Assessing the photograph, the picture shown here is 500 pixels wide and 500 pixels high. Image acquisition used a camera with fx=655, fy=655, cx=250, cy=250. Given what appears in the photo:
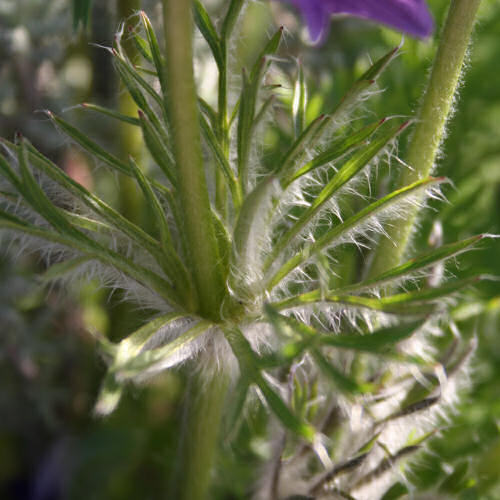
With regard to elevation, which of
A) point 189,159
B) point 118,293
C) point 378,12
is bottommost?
point 118,293

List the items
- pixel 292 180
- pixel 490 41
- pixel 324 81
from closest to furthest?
pixel 292 180 < pixel 490 41 < pixel 324 81

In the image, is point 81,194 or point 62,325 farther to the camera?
point 62,325

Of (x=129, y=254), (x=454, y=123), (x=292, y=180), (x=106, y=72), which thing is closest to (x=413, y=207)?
(x=292, y=180)

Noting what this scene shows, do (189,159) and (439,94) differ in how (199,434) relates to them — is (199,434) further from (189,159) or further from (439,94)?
(439,94)

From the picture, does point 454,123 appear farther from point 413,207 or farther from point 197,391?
point 197,391

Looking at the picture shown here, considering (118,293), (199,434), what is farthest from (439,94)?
(118,293)

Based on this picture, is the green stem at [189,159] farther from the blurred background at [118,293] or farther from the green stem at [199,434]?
the blurred background at [118,293]

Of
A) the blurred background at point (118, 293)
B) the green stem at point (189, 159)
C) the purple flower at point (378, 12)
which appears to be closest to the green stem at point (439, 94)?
the purple flower at point (378, 12)

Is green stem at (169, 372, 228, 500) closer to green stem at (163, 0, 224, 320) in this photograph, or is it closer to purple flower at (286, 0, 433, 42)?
green stem at (163, 0, 224, 320)
